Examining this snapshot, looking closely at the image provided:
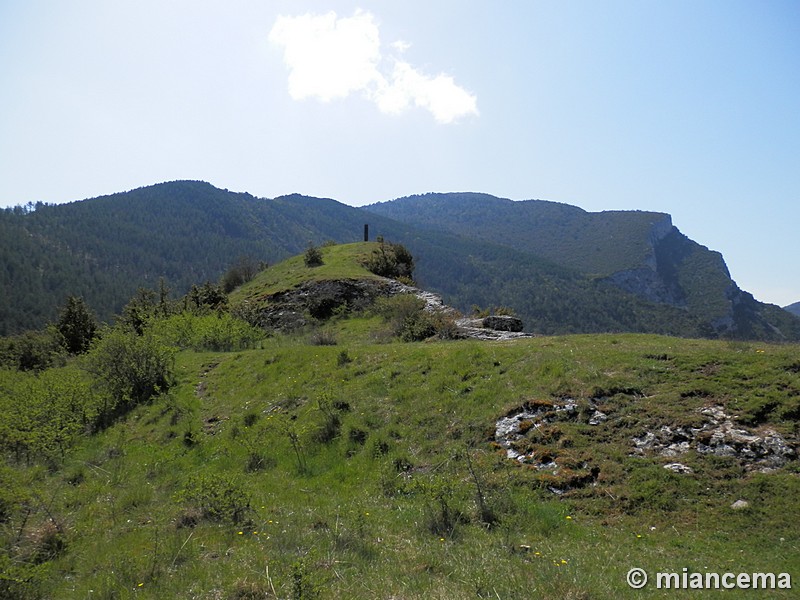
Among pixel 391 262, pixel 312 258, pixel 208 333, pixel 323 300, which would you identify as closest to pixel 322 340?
pixel 208 333

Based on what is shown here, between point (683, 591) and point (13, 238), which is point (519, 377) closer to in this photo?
point (683, 591)

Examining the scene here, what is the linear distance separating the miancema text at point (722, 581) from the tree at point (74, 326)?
154 feet

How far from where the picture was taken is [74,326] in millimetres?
42719

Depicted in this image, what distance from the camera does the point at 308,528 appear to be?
884cm

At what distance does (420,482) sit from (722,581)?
5.02 metres

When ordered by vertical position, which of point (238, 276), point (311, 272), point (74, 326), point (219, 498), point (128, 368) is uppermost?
point (238, 276)

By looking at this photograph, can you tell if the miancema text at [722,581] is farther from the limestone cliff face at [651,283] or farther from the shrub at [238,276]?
the limestone cliff face at [651,283]

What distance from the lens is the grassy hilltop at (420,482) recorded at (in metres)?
6.93

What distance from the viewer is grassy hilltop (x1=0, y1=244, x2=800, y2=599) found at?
273 inches

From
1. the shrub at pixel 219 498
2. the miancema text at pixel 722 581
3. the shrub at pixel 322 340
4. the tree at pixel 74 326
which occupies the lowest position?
the miancema text at pixel 722 581

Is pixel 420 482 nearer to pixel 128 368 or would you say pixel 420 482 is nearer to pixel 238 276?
pixel 128 368

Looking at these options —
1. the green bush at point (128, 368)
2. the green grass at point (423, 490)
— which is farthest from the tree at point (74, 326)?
the green grass at point (423, 490)

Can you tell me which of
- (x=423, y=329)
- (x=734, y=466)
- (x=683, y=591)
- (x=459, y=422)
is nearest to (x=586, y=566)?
(x=683, y=591)

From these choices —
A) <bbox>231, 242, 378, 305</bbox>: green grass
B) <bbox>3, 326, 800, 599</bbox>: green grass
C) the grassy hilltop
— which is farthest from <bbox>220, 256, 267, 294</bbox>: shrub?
<bbox>3, 326, 800, 599</bbox>: green grass
